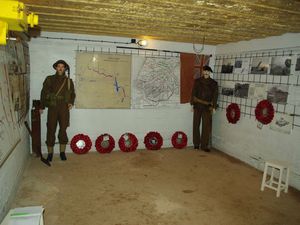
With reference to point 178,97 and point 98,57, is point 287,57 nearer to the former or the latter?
point 178,97

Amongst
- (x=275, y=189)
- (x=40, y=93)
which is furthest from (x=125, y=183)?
(x=40, y=93)

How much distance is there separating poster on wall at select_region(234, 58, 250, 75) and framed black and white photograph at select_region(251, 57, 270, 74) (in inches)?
5.7

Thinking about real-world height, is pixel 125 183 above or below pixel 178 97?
below

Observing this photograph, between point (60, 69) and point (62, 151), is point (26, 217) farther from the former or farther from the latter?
point (60, 69)

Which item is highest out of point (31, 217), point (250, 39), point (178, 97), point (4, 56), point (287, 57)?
point (250, 39)

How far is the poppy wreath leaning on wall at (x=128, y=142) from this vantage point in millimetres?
5219

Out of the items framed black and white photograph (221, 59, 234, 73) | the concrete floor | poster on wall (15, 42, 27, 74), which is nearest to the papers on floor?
the concrete floor

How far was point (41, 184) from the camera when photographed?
359 cm

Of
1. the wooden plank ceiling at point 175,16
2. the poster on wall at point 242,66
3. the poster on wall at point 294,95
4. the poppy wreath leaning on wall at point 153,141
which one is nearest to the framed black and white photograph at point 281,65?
the poster on wall at point 294,95

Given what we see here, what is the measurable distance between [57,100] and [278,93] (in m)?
3.65

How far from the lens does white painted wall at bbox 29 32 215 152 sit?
4750mm

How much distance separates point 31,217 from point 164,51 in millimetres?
4082

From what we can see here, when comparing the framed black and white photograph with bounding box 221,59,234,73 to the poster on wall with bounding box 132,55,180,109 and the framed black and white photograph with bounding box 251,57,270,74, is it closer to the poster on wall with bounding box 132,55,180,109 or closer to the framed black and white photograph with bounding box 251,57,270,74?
the framed black and white photograph with bounding box 251,57,270,74

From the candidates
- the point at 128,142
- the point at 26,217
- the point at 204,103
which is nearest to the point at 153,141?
the point at 128,142
